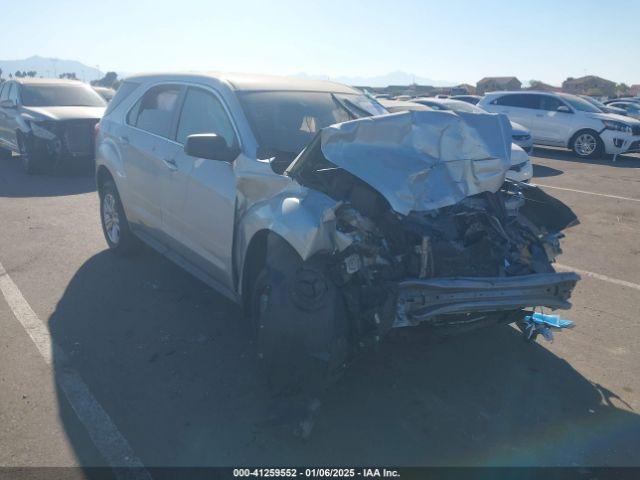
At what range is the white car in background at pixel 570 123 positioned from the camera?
15125 millimetres

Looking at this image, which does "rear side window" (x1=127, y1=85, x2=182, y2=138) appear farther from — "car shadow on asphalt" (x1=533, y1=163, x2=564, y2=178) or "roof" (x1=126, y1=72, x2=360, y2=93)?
"car shadow on asphalt" (x1=533, y1=163, x2=564, y2=178)

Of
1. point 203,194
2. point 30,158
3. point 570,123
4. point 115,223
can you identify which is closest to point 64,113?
point 30,158

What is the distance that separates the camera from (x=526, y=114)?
16250 mm

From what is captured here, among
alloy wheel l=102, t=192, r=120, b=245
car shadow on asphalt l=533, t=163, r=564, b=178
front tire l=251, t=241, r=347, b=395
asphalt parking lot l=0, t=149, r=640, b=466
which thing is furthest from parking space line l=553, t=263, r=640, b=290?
car shadow on asphalt l=533, t=163, r=564, b=178

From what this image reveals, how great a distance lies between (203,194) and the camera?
424 cm

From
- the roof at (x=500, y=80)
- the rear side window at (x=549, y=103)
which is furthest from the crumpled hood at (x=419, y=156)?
the roof at (x=500, y=80)

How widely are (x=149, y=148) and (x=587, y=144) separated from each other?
1387 centimetres

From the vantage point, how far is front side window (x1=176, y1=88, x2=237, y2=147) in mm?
4289

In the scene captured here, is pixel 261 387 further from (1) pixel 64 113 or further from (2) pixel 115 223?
(1) pixel 64 113

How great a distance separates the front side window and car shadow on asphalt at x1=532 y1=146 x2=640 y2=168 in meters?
12.9

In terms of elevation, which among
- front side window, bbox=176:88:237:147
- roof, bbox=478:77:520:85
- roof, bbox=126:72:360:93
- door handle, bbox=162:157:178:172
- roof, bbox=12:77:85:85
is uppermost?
roof, bbox=478:77:520:85

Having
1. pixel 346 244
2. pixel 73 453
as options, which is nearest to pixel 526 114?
pixel 346 244

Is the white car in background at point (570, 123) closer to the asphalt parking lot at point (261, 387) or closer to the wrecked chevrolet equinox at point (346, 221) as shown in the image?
the asphalt parking lot at point (261, 387)

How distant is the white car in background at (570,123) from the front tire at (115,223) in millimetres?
13328
